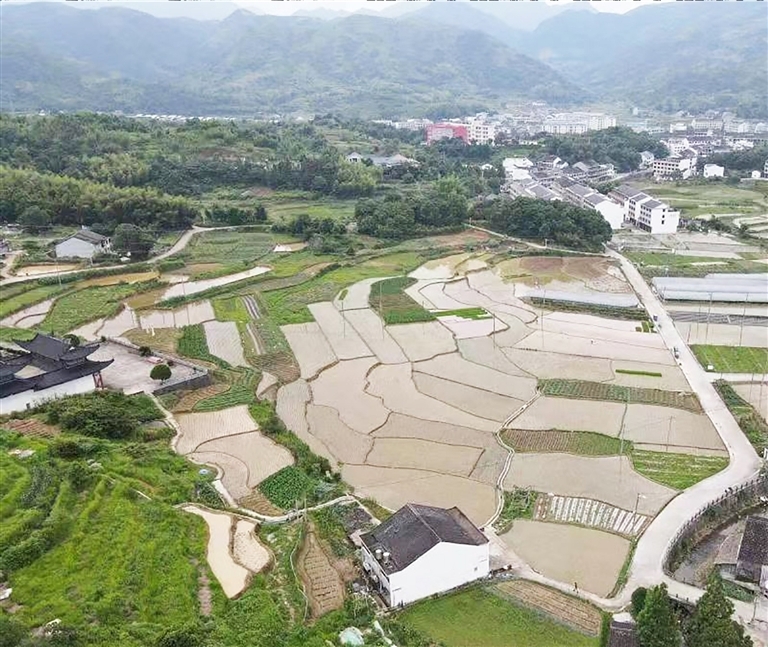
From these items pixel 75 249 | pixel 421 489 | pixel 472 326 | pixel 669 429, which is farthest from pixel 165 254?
pixel 669 429

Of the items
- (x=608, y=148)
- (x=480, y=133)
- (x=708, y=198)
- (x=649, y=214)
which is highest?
(x=480, y=133)

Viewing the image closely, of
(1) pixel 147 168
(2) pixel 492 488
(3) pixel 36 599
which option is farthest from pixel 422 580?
(1) pixel 147 168

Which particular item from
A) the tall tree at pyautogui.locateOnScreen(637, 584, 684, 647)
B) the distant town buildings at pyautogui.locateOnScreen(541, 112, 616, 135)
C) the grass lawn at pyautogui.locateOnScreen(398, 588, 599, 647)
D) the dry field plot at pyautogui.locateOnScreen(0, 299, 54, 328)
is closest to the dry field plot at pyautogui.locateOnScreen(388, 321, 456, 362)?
the grass lawn at pyautogui.locateOnScreen(398, 588, 599, 647)

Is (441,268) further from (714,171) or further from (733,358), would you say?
(714,171)

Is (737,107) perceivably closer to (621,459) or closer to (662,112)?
(662,112)

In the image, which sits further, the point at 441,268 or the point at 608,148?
the point at 608,148

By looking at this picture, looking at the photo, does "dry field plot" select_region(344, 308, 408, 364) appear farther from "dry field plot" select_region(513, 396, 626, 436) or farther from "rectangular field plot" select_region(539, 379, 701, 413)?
"dry field plot" select_region(513, 396, 626, 436)

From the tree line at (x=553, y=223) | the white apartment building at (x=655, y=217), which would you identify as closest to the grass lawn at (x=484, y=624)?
the tree line at (x=553, y=223)
